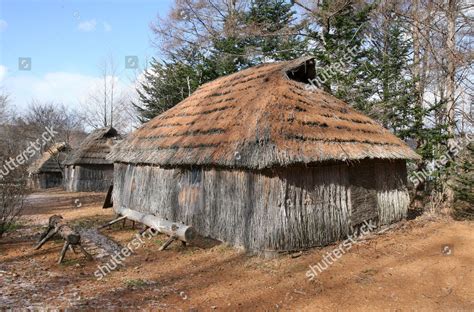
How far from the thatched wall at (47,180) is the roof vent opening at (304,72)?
31.0 m

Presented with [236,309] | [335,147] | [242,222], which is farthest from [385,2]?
[236,309]

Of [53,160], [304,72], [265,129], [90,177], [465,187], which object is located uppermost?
[304,72]

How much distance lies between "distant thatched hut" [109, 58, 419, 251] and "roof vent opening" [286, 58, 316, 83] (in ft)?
0.14

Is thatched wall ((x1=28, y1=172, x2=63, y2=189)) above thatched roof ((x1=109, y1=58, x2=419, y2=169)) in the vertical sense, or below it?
below

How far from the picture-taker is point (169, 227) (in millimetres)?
9781

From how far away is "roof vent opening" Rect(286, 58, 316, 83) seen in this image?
37.5ft

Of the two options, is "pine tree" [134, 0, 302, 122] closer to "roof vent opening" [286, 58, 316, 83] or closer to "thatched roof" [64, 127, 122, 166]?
"thatched roof" [64, 127, 122, 166]

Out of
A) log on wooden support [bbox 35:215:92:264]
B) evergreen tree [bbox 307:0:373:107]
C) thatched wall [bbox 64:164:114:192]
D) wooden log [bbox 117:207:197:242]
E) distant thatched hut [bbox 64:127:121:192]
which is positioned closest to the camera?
log on wooden support [bbox 35:215:92:264]

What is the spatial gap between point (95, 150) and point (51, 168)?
32.7ft

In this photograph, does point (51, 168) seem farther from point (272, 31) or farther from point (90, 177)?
point (272, 31)

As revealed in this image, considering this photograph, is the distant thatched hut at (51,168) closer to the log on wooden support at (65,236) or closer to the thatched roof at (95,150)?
the thatched roof at (95,150)

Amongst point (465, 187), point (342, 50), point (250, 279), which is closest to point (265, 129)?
point (250, 279)

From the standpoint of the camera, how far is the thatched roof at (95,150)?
2728 cm

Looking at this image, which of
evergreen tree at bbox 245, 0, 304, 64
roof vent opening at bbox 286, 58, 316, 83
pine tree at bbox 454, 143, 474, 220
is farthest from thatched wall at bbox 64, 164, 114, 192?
pine tree at bbox 454, 143, 474, 220
